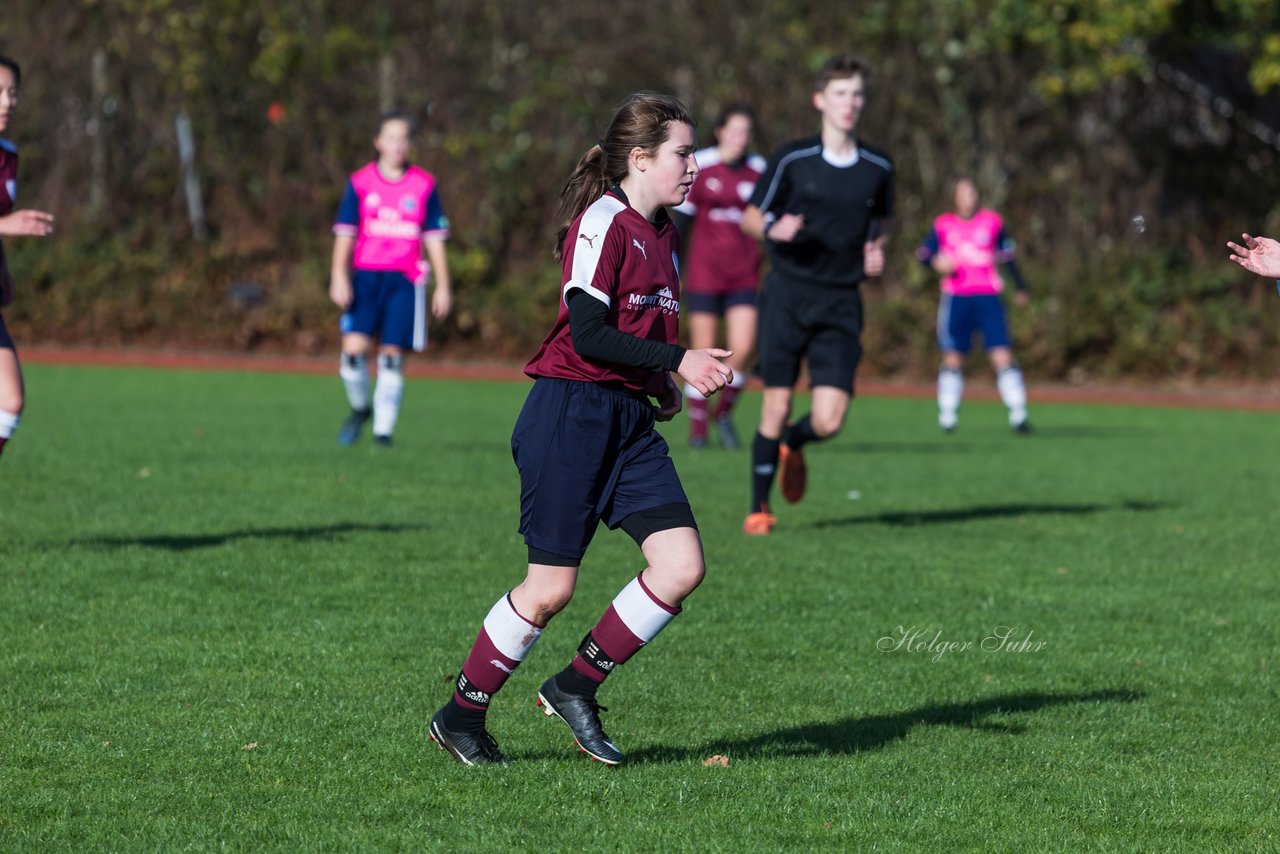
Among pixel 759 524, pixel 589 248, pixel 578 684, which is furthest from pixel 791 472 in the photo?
pixel 589 248

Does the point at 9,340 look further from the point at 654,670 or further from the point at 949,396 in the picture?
the point at 949,396

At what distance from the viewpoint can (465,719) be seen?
4816mm

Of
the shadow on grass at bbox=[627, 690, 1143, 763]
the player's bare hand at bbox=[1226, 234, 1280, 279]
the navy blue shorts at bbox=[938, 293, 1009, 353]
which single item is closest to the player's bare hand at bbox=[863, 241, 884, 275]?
the shadow on grass at bbox=[627, 690, 1143, 763]

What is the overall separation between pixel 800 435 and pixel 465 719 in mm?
4970

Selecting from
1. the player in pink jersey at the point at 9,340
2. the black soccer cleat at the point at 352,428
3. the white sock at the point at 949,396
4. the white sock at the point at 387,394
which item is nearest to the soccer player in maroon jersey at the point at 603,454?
the player in pink jersey at the point at 9,340

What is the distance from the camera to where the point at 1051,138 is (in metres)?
27.4

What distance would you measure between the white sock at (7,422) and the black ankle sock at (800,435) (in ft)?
13.4

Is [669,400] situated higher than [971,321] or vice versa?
[669,400]

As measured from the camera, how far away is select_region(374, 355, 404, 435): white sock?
1325cm

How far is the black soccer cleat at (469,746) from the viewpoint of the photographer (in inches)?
189

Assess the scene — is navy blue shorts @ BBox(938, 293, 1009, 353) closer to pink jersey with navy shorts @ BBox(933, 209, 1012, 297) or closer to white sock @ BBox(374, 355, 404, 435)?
pink jersey with navy shorts @ BBox(933, 209, 1012, 297)

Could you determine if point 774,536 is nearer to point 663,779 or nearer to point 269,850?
point 663,779

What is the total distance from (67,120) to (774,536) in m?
24.3

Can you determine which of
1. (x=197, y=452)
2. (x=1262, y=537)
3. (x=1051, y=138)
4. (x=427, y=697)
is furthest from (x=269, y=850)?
(x=1051, y=138)
